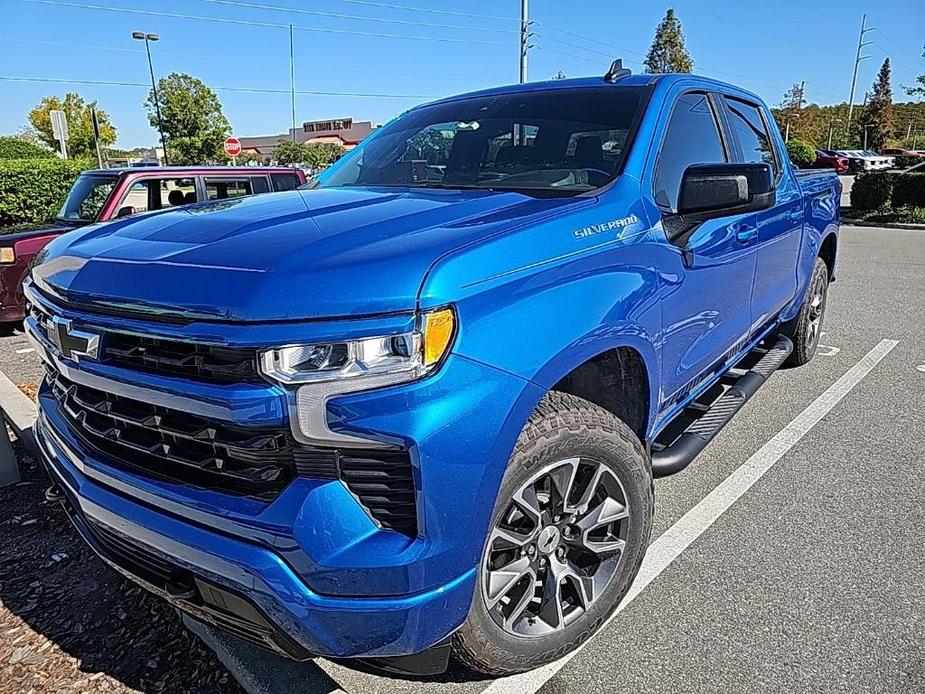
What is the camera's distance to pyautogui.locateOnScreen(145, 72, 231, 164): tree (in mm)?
48344

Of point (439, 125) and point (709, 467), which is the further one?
point (709, 467)

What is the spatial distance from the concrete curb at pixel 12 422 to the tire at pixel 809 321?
16.3 feet

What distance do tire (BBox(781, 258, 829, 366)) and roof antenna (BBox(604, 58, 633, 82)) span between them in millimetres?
2456

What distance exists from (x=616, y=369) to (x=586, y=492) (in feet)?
1.67

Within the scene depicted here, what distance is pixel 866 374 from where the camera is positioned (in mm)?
5355

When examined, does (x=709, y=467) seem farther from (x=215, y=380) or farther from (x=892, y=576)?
(x=215, y=380)

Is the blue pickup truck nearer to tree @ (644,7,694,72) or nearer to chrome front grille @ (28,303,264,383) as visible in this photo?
chrome front grille @ (28,303,264,383)

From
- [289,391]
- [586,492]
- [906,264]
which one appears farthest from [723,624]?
[906,264]

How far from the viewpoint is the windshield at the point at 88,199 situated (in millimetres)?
7520

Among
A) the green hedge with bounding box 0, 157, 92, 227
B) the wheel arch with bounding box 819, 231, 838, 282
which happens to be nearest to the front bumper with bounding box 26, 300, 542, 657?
the wheel arch with bounding box 819, 231, 838, 282

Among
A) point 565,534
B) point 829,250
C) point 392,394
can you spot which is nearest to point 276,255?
point 392,394

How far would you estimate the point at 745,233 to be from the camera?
3.38m

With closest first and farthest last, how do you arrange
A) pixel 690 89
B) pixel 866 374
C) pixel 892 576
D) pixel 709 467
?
pixel 892 576, pixel 690 89, pixel 709 467, pixel 866 374

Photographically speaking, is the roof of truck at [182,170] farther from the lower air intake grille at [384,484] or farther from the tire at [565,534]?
the lower air intake grille at [384,484]
